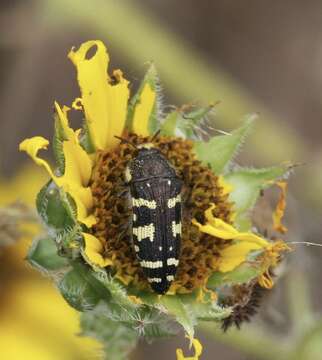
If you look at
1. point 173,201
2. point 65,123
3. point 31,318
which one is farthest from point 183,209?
point 31,318

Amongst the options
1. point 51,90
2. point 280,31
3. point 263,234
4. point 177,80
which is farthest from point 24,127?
point 263,234

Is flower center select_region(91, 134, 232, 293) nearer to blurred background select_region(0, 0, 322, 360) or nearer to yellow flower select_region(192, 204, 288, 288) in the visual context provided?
yellow flower select_region(192, 204, 288, 288)

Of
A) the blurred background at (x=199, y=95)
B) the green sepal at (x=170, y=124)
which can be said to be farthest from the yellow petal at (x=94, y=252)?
the blurred background at (x=199, y=95)

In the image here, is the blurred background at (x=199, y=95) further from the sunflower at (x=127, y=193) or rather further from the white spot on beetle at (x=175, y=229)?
the white spot on beetle at (x=175, y=229)

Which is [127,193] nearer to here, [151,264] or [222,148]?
[151,264]

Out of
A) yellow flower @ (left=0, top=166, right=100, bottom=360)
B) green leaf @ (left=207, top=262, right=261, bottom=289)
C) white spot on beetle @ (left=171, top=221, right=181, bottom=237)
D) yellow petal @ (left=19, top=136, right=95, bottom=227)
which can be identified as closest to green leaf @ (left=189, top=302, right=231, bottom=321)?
green leaf @ (left=207, top=262, right=261, bottom=289)

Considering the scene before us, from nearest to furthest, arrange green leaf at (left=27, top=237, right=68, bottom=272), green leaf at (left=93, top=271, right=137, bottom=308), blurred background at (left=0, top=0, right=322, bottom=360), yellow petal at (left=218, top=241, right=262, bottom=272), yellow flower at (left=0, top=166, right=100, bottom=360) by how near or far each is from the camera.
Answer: green leaf at (left=93, top=271, right=137, bottom=308) < green leaf at (left=27, top=237, right=68, bottom=272) < yellow petal at (left=218, top=241, right=262, bottom=272) < blurred background at (left=0, top=0, right=322, bottom=360) < yellow flower at (left=0, top=166, right=100, bottom=360)
